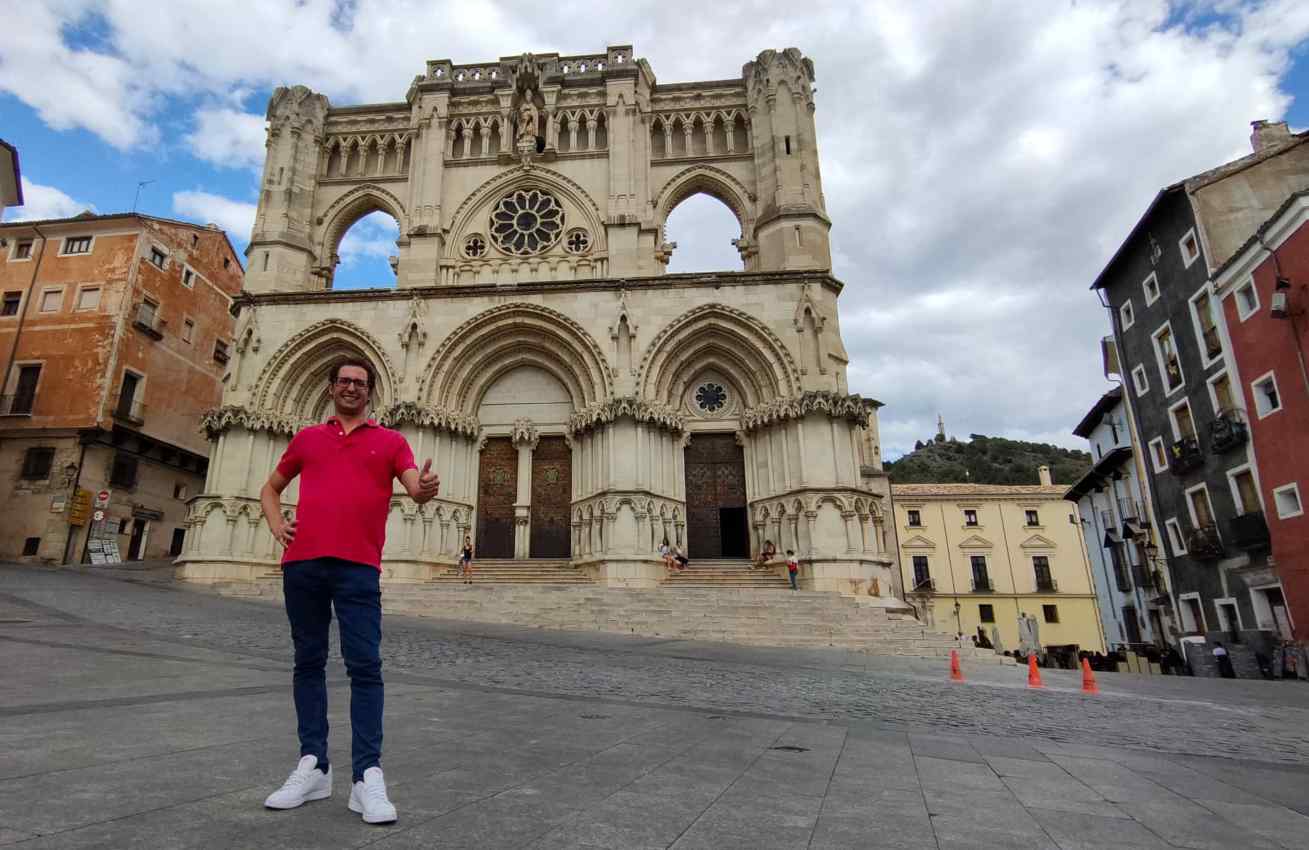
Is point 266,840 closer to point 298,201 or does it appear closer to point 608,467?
point 608,467

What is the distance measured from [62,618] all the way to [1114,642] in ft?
115

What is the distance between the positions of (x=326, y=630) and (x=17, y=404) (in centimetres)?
3236

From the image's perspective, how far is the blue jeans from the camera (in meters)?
2.76

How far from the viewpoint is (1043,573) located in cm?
4116

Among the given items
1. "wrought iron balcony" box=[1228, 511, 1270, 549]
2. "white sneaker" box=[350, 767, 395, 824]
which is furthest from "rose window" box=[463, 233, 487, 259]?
"wrought iron balcony" box=[1228, 511, 1270, 549]

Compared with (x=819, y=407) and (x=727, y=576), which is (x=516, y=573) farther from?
(x=819, y=407)

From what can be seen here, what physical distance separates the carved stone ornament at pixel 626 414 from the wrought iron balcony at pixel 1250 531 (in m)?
14.8

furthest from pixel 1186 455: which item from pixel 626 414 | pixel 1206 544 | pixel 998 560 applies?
pixel 998 560

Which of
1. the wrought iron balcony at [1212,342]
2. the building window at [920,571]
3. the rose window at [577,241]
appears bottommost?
the building window at [920,571]

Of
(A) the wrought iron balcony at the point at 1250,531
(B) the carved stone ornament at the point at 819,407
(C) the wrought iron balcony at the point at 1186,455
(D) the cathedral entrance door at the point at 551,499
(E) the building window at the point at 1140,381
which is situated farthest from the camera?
(E) the building window at the point at 1140,381

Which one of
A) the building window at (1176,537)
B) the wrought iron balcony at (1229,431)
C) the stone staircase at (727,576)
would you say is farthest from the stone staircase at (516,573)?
the building window at (1176,537)

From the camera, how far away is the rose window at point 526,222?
2448 centimetres

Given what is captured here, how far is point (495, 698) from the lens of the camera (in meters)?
5.91

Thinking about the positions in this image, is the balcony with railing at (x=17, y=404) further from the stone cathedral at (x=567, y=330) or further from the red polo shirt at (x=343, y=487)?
the red polo shirt at (x=343, y=487)
